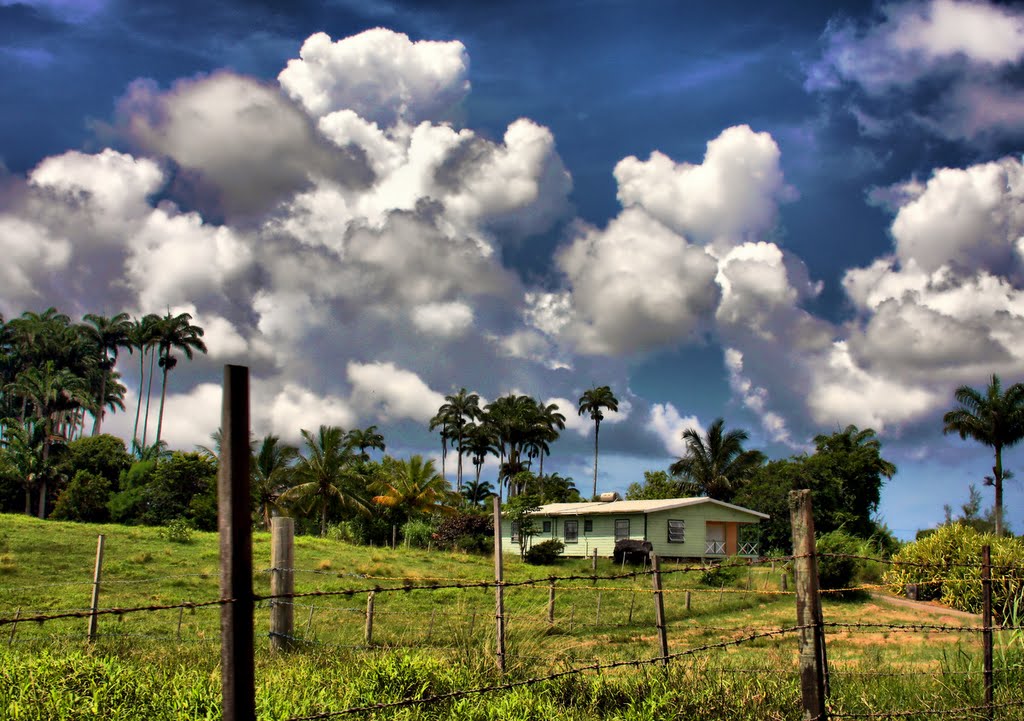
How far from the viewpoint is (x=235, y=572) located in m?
3.69

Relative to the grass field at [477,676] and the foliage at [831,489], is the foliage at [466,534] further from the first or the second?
the grass field at [477,676]

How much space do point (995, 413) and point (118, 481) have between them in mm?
60645

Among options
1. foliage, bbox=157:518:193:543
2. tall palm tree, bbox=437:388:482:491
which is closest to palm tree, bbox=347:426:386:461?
tall palm tree, bbox=437:388:482:491

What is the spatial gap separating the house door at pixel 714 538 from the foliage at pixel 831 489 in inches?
129

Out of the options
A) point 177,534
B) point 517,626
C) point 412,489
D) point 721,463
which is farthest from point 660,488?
point 517,626

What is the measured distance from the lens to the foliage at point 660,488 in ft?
215

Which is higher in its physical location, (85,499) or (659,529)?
(85,499)

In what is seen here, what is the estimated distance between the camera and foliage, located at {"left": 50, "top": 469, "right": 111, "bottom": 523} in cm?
5747

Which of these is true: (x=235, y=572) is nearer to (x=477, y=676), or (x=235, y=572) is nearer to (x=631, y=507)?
(x=477, y=676)

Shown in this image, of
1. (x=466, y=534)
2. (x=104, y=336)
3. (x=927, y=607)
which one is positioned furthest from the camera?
(x=104, y=336)

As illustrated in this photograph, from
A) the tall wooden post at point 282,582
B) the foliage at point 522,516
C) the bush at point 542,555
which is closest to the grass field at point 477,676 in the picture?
the tall wooden post at point 282,582

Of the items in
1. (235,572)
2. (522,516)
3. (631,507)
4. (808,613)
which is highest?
(235,572)

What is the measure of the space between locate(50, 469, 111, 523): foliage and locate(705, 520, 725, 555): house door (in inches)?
1581

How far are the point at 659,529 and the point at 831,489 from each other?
40.6 ft
